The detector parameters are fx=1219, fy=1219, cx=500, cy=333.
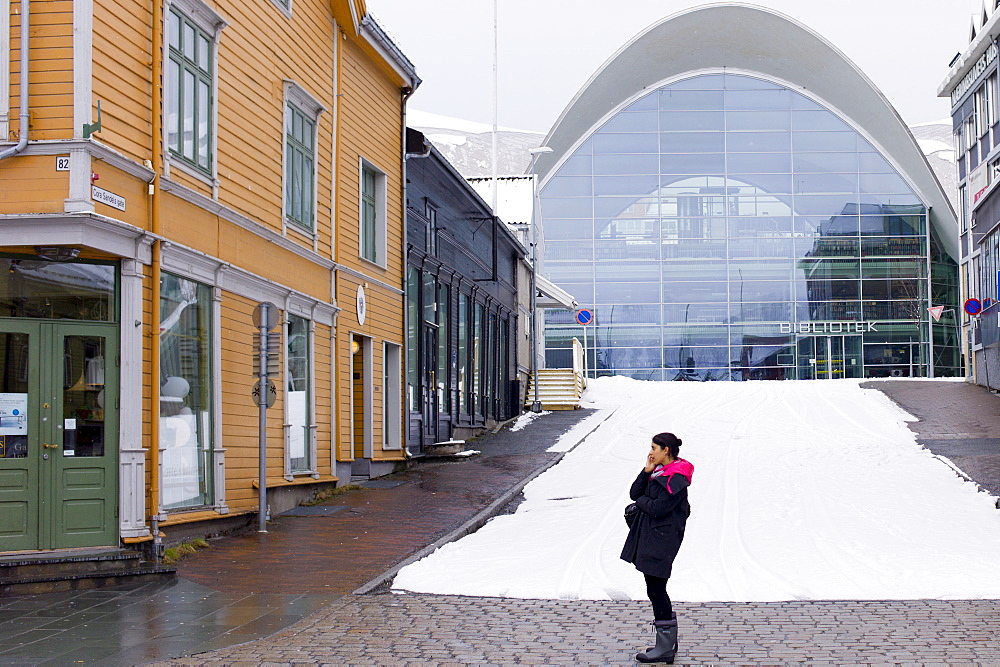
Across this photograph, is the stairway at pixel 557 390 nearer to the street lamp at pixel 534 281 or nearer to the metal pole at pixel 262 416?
the street lamp at pixel 534 281

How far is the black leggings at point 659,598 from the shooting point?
7711mm

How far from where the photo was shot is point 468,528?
14.1m

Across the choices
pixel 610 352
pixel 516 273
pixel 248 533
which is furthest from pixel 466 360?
pixel 610 352

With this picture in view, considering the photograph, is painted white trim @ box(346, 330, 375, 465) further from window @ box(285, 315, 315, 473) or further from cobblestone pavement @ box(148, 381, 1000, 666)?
cobblestone pavement @ box(148, 381, 1000, 666)

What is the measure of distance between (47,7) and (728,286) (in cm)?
4536

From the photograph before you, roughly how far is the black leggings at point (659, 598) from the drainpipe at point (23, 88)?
669cm

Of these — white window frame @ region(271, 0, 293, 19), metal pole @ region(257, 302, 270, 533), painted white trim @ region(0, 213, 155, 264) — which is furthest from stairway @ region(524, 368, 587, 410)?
painted white trim @ region(0, 213, 155, 264)

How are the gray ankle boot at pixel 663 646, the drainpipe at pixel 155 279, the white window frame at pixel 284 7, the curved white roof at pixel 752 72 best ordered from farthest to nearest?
the curved white roof at pixel 752 72, the white window frame at pixel 284 7, the drainpipe at pixel 155 279, the gray ankle boot at pixel 663 646

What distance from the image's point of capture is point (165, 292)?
12.4 metres

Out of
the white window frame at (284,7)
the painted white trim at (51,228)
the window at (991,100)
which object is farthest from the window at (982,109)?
the painted white trim at (51,228)

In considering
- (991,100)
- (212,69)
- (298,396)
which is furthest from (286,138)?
(991,100)

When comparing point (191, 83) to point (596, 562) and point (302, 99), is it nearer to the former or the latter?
point (302, 99)

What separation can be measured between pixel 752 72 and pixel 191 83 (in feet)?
149

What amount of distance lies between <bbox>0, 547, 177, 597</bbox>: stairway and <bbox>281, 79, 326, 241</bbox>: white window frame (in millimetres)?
6196
